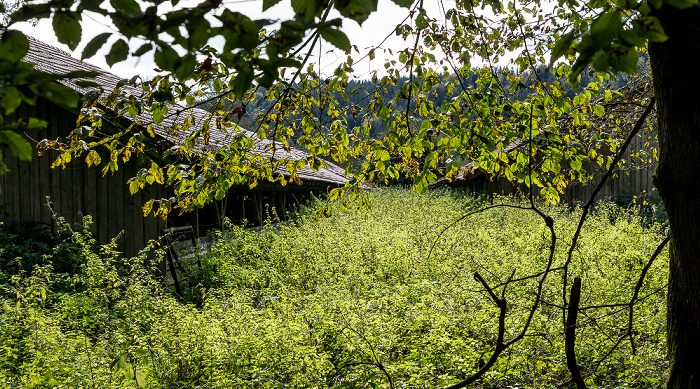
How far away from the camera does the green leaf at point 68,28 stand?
42.0 inches

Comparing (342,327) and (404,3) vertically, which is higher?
(404,3)

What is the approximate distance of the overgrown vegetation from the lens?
350 centimetres

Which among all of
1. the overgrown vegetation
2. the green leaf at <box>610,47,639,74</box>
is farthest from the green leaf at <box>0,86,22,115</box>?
the overgrown vegetation

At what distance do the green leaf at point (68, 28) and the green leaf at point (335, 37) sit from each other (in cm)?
56

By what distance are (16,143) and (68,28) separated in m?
0.34

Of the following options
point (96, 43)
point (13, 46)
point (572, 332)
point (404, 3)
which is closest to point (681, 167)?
point (572, 332)

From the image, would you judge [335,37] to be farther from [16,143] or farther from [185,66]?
[16,143]

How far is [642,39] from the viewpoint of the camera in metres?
1.03

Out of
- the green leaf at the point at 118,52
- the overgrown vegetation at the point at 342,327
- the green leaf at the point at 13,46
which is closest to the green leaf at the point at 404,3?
the green leaf at the point at 118,52

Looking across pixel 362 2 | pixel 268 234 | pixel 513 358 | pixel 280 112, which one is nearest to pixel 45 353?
pixel 280 112

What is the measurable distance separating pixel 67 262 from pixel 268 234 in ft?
13.5

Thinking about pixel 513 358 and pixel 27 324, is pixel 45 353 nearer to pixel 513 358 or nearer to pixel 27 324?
pixel 27 324

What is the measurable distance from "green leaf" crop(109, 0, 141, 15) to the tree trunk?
5.05 ft

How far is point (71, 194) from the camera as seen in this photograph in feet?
25.1
